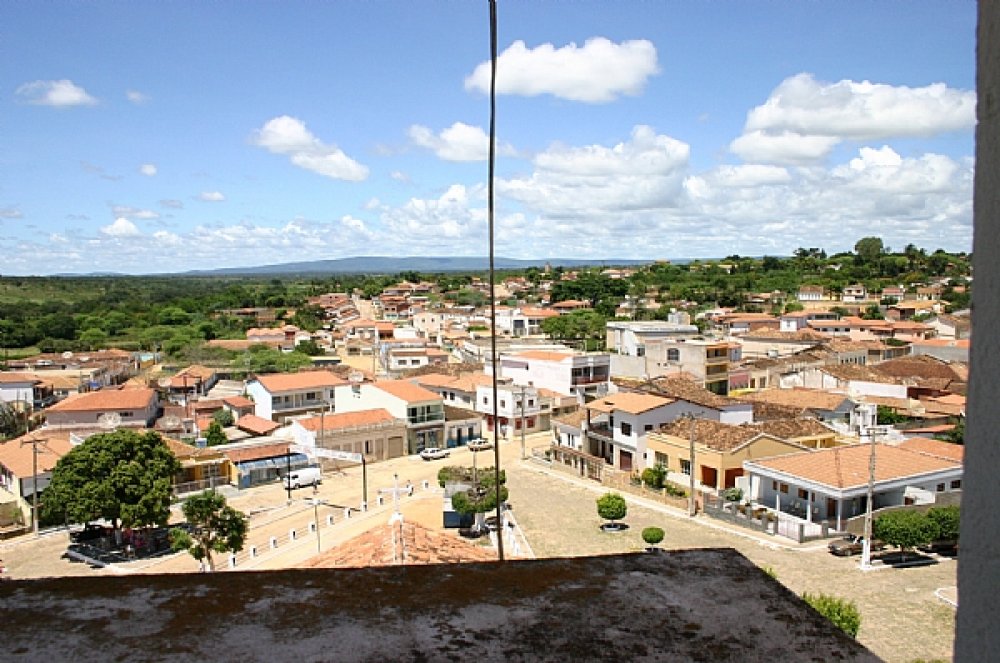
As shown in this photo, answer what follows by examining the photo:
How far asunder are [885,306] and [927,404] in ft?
118

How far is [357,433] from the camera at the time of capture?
27.3 m

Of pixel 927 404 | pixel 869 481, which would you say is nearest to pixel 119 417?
pixel 869 481

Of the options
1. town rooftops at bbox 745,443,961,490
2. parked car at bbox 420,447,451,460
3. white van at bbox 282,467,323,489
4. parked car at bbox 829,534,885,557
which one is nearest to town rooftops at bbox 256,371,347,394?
parked car at bbox 420,447,451,460

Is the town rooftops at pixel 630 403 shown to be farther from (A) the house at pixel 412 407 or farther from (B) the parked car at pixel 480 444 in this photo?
(A) the house at pixel 412 407

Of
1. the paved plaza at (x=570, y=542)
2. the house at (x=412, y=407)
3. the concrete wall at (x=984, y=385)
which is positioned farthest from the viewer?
the house at (x=412, y=407)

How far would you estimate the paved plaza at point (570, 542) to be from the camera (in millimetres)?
13938

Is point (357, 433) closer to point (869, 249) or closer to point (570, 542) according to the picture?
point (570, 542)

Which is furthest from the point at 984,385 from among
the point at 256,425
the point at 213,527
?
the point at 256,425

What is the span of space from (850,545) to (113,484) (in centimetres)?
1694

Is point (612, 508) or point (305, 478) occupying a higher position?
point (612, 508)

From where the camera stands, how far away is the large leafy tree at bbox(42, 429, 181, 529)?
17.9 metres

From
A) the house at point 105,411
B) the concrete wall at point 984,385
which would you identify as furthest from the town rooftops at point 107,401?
the concrete wall at point 984,385

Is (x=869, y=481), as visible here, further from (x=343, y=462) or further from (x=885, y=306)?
(x=885, y=306)

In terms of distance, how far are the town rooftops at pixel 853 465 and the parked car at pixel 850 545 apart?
48.8 inches
